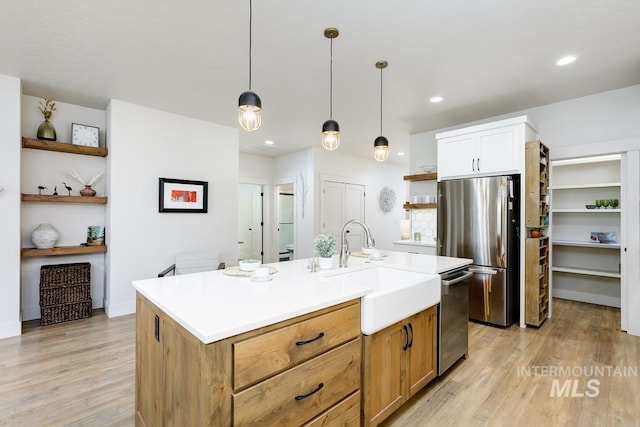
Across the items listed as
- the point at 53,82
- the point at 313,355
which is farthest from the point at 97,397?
the point at 53,82

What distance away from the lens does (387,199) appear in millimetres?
7977

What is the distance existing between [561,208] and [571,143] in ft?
4.53

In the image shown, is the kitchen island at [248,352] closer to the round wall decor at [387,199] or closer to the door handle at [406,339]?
the door handle at [406,339]

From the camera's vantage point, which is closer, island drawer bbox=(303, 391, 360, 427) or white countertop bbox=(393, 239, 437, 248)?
island drawer bbox=(303, 391, 360, 427)

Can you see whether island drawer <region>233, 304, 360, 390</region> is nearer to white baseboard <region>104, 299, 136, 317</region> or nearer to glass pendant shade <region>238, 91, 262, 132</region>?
glass pendant shade <region>238, 91, 262, 132</region>

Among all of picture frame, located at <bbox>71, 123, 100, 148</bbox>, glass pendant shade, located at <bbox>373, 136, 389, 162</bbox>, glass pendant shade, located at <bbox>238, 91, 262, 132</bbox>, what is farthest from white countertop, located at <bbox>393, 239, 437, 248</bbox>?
→ picture frame, located at <bbox>71, 123, 100, 148</bbox>

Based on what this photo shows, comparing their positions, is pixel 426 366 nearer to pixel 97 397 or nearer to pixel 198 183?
pixel 97 397

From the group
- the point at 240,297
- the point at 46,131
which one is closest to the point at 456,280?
the point at 240,297

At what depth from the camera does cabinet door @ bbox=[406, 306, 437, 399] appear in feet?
6.47

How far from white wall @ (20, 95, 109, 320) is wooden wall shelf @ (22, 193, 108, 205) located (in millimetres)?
252

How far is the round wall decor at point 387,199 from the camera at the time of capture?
7820 millimetres

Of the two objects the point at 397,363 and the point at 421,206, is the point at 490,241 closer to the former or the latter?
the point at 421,206

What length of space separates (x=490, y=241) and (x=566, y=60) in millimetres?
1888

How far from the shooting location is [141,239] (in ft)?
13.0
